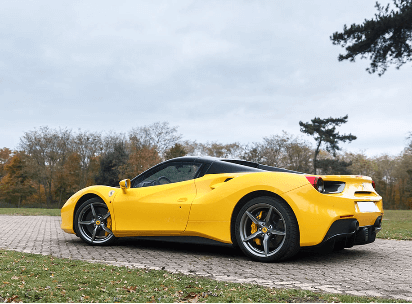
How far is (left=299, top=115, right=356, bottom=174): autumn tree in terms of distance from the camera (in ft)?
144

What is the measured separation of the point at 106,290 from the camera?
9.99ft

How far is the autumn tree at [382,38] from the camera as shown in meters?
15.0

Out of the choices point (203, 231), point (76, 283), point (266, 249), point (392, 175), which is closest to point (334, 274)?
point (266, 249)

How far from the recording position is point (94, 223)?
20.3 feet

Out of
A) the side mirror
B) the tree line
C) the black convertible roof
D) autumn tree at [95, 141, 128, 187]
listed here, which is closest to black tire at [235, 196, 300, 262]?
the black convertible roof

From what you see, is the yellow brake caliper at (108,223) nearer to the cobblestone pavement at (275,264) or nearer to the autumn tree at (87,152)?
the cobblestone pavement at (275,264)

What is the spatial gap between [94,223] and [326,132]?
4143 cm

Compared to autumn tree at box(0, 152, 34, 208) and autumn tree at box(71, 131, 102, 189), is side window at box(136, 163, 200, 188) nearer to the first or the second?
autumn tree at box(71, 131, 102, 189)

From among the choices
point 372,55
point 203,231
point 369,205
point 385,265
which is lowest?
point 385,265

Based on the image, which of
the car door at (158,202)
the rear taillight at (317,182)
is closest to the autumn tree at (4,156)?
the car door at (158,202)

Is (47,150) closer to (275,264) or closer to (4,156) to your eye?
(4,156)

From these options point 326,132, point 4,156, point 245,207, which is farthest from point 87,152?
point 245,207

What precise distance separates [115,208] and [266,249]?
2.52m

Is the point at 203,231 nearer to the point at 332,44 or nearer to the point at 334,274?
the point at 334,274
